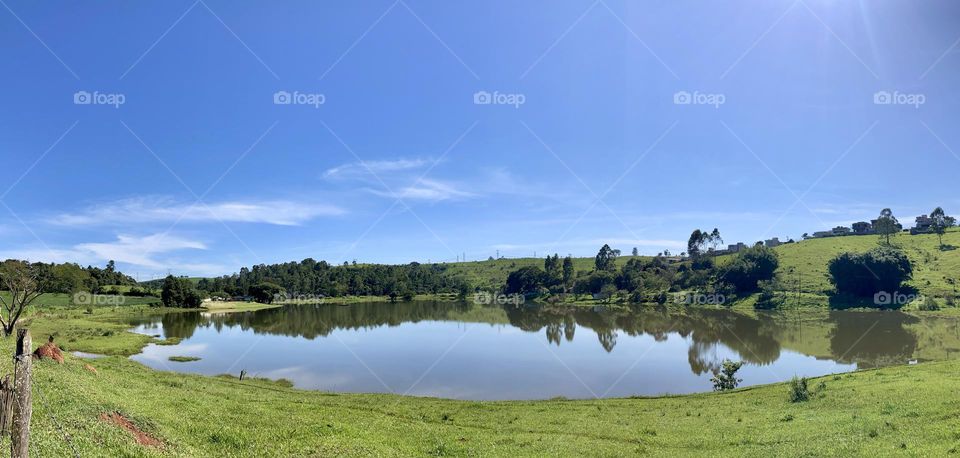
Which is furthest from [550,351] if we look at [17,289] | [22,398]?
[22,398]

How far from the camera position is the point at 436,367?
55.6 metres

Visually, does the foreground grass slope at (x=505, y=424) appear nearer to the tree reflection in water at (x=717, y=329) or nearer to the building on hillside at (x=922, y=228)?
the tree reflection in water at (x=717, y=329)

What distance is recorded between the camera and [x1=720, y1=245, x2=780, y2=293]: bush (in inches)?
5728

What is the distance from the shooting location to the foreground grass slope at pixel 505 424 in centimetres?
1539

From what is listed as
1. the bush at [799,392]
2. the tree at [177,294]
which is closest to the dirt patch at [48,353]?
the bush at [799,392]

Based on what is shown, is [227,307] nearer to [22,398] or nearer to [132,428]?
[132,428]

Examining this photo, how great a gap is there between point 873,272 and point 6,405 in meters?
153

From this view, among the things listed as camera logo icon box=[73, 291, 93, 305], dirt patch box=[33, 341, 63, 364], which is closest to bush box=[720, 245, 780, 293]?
dirt patch box=[33, 341, 63, 364]

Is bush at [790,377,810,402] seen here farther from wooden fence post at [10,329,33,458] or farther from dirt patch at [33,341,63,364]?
dirt patch at [33,341,63,364]

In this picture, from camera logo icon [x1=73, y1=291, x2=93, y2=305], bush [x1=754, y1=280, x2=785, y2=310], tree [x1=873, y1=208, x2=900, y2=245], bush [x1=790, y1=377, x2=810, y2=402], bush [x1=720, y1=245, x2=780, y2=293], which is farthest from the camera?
tree [x1=873, y1=208, x2=900, y2=245]

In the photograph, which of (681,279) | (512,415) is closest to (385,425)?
(512,415)

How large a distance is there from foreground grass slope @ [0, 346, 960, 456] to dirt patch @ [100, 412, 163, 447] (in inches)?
9.0

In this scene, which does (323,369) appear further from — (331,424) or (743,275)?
(743,275)

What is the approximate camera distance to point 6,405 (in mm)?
10359
